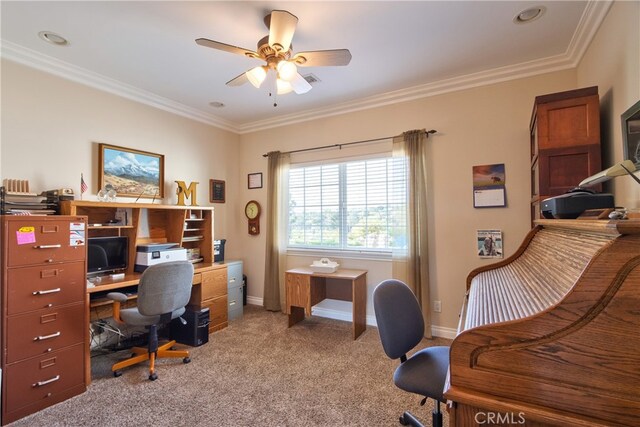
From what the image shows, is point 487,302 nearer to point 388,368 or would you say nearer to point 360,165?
point 388,368

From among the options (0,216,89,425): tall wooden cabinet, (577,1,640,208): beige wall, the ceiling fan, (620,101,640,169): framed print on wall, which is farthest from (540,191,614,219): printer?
(0,216,89,425): tall wooden cabinet

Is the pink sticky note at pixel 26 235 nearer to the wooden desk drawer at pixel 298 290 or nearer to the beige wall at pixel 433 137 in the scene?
the beige wall at pixel 433 137

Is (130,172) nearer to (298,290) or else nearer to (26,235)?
(26,235)

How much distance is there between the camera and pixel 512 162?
2869 mm

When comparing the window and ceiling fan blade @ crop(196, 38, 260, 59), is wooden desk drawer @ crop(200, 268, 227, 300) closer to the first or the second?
the window

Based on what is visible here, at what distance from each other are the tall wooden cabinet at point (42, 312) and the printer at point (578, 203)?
126 inches

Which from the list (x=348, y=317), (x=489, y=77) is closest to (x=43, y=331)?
(x=348, y=317)

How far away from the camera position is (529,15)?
6.89ft

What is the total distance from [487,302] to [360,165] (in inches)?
106

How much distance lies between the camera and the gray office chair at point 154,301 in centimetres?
238

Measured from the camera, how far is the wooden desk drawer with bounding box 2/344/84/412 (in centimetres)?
193

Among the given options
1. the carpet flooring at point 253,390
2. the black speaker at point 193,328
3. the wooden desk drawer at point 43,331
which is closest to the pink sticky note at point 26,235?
the wooden desk drawer at point 43,331

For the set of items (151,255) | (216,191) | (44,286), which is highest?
(216,191)

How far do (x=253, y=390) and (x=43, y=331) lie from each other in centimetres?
159
